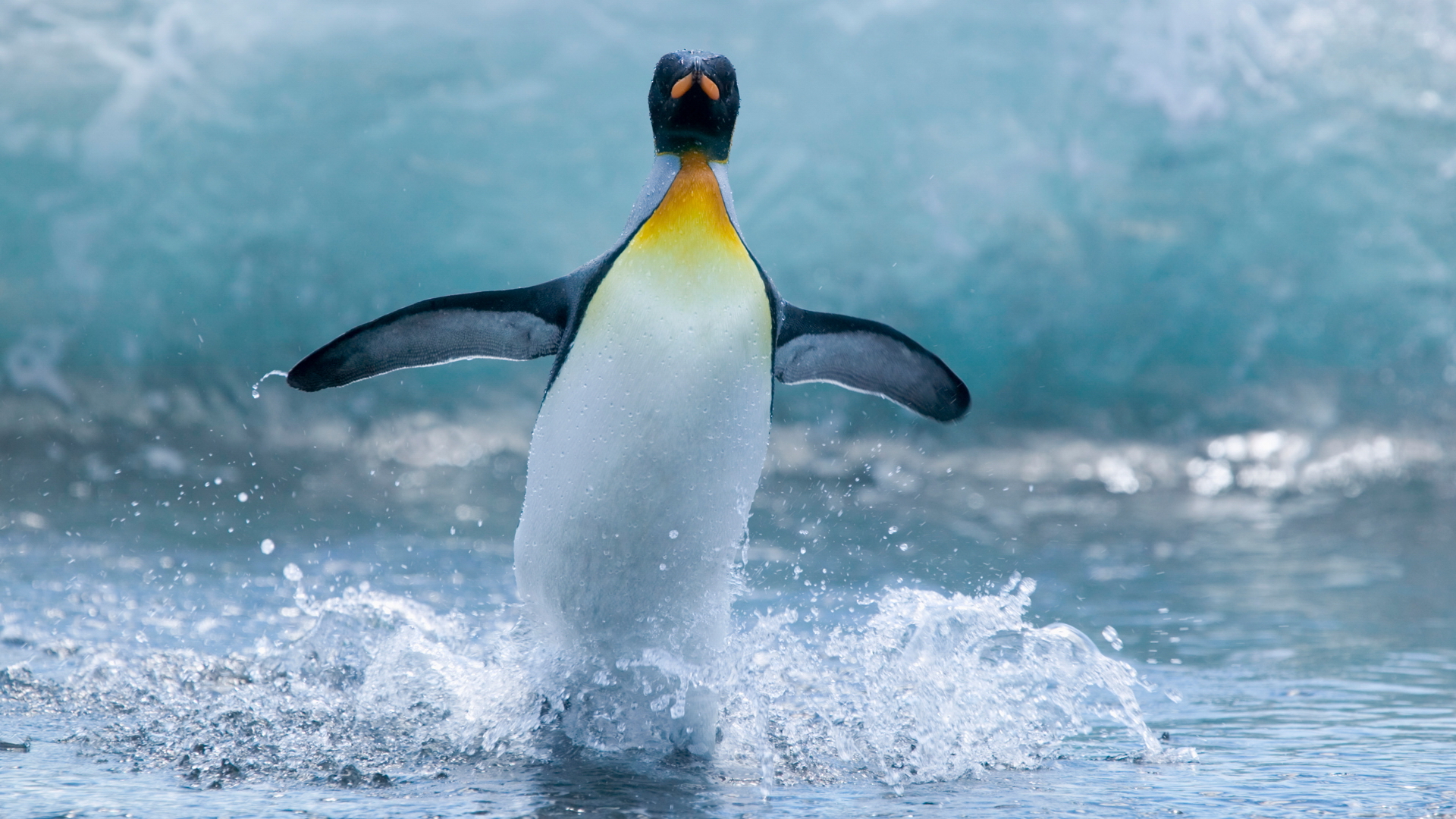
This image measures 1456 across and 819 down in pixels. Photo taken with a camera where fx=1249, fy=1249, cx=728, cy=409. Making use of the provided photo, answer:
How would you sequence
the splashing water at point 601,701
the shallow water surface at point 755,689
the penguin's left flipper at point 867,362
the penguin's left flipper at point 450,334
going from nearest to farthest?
the shallow water surface at point 755,689 < the splashing water at point 601,701 < the penguin's left flipper at point 450,334 < the penguin's left flipper at point 867,362

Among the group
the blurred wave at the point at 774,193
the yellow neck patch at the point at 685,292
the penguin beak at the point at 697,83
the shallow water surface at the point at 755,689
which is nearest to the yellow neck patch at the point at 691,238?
the yellow neck patch at the point at 685,292

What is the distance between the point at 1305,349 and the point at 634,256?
9.41 metres

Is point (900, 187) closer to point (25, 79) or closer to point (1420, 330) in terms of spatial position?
point (1420, 330)

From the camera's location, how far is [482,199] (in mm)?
11398

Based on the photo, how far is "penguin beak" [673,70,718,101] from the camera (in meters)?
2.54

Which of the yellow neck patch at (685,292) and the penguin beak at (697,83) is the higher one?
the penguin beak at (697,83)

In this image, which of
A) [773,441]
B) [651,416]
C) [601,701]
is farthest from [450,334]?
[773,441]

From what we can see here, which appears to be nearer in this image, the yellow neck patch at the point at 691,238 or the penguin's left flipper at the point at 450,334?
the yellow neck patch at the point at 691,238

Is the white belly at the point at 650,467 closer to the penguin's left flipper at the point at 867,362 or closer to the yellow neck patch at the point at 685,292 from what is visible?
the yellow neck patch at the point at 685,292

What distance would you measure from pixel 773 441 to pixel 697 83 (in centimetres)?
635

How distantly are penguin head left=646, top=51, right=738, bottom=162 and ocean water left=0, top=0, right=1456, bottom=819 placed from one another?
891 millimetres

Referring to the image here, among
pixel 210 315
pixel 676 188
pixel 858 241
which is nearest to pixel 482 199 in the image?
pixel 210 315

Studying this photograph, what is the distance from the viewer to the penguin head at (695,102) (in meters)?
2.56

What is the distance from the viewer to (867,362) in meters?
2.90
